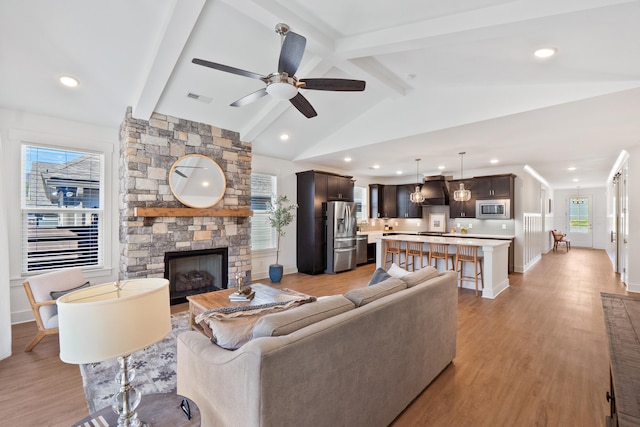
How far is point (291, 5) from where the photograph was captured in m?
2.64

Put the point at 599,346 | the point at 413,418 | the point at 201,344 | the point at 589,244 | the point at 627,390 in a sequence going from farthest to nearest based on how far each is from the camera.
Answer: the point at 589,244 < the point at 599,346 < the point at 413,418 < the point at 201,344 < the point at 627,390

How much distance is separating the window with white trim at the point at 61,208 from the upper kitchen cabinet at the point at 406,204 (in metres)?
7.57

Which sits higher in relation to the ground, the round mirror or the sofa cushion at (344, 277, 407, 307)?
the round mirror

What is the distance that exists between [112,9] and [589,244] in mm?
16133

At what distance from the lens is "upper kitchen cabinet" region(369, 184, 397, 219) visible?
9.34 metres

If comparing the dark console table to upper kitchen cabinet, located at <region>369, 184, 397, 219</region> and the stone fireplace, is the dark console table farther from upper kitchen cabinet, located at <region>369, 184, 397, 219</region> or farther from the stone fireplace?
upper kitchen cabinet, located at <region>369, 184, 397, 219</region>

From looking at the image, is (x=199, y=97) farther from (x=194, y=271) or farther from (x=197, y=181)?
(x=194, y=271)

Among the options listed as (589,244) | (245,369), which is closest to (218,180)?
(245,369)

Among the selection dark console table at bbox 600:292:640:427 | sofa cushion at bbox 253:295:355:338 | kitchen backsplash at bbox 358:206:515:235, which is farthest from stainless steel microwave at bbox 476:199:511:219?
sofa cushion at bbox 253:295:355:338

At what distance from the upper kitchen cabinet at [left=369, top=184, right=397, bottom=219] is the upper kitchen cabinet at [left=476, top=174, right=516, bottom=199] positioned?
242 centimetres

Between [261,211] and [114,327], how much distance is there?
543 centimetres

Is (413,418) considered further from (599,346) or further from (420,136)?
(420,136)

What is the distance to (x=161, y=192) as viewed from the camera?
14.5ft

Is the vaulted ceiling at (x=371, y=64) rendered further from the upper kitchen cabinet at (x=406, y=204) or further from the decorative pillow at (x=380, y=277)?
the upper kitchen cabinet at (x=406, y=204)
